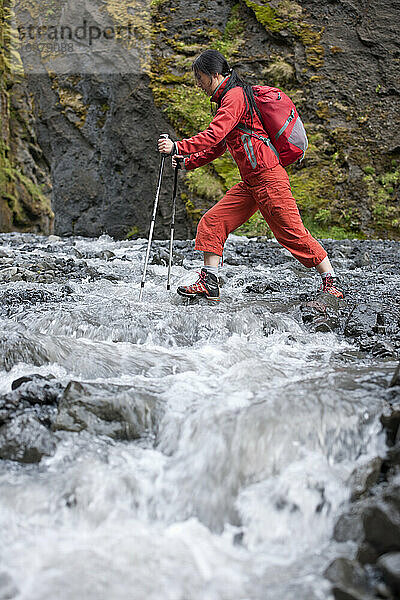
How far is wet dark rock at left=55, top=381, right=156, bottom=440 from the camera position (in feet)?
10.1

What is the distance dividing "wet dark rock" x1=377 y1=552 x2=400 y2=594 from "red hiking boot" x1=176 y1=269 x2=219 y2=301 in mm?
4331

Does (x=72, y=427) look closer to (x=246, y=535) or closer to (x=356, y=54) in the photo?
(x=246, y=535)

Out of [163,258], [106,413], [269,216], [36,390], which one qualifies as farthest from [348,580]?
[163,258]

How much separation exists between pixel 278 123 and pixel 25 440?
13.3 feet

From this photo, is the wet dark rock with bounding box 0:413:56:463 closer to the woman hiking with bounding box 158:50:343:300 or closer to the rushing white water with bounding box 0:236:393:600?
the rushing white water with bounding box 0:236:393:600

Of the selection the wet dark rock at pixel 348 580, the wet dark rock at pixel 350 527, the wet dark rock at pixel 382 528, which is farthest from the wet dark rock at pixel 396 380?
the wet dark rock at pixel 348 580

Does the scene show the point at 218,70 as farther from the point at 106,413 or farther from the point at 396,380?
the point at 106,413

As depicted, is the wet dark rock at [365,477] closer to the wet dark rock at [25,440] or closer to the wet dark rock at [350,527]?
the wet dark rock at [350,527]

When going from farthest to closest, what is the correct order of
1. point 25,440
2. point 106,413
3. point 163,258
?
1. point 163,258
2. point 106,413
3. point 25,440

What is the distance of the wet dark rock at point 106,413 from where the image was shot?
308 centimetres

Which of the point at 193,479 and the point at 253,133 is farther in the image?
the point at 253,133

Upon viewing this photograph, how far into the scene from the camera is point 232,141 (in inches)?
217

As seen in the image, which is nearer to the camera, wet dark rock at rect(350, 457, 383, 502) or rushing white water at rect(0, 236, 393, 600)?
rushing white water at rect(0, 236, 393, 600)

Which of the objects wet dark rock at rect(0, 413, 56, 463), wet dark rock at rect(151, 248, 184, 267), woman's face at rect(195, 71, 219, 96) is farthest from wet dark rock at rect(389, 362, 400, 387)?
wet dark rock at rect(151, 248, 184, 267)
